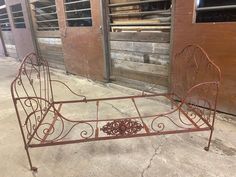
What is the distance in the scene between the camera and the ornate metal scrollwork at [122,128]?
1722mm

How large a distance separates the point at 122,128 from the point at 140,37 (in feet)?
4.88

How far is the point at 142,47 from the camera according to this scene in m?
2.84

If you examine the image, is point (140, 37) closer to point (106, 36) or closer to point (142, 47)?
point (142, 47)

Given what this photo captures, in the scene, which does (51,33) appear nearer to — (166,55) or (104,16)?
(104,16)

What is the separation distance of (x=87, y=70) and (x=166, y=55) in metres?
1.70

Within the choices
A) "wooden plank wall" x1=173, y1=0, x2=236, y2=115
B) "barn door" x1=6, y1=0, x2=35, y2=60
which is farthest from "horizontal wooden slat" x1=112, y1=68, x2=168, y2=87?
"barn door" x1=6, y1=0, x2=35, y2=60

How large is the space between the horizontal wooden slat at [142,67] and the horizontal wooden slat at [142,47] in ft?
0.65

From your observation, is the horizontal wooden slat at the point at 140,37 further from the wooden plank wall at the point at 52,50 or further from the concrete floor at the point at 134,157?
the wooden plank wall at the point at 52,50

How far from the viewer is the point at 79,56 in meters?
3.89

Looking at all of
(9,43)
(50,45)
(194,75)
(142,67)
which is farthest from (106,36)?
(9,43)

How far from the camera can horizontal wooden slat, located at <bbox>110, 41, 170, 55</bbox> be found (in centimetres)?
262

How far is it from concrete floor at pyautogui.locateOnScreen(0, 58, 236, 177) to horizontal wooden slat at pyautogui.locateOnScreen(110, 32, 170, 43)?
1.20m

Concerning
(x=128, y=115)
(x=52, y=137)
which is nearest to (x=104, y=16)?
(x=128, y=115)

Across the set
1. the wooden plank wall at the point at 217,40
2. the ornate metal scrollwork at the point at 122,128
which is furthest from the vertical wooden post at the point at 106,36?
the ornate metal scrollwork at the point at 122,128
